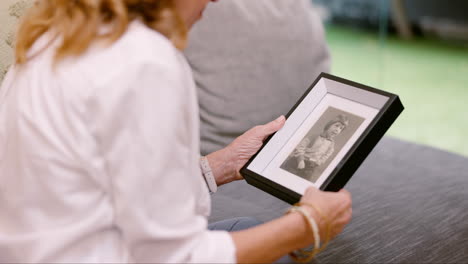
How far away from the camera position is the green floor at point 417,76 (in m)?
2.96

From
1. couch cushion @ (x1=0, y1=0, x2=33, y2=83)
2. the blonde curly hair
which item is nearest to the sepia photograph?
the blonde curly hair

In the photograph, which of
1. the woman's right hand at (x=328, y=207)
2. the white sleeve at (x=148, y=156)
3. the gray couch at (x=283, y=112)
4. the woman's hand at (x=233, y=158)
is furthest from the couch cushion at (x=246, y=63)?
the white sleeve at (x=148, y=156)

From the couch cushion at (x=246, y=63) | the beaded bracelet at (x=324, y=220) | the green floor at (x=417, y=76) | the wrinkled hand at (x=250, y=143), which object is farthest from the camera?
the green floor at (x=417, y=76)

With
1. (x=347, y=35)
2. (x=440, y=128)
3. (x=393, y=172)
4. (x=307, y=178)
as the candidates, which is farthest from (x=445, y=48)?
(x=307, y=178)

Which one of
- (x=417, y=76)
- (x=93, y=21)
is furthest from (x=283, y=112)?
(x=417, y=76)

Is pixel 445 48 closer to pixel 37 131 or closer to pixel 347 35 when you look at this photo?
pixel 347 35

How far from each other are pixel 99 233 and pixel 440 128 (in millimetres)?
2521

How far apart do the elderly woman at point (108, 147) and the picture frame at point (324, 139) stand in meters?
0.17

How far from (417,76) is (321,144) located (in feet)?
9.16

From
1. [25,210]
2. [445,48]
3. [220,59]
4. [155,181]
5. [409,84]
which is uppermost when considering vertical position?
[445,48]

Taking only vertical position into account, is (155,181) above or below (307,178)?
below

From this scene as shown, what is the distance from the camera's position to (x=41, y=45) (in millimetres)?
776

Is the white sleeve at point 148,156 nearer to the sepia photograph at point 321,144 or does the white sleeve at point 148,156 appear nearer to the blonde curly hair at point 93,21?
the blonde curly hair at point 93,21

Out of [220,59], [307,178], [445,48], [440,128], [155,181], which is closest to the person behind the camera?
[155,181]
